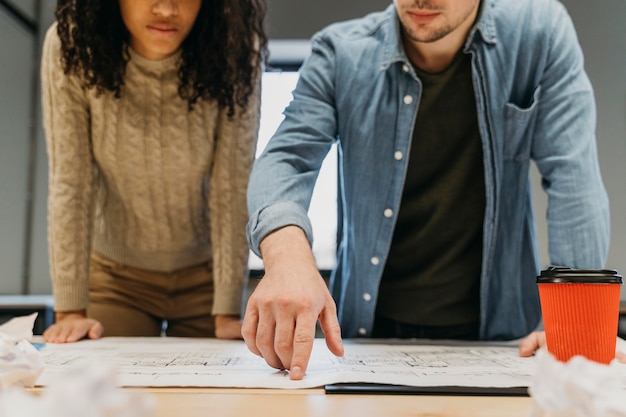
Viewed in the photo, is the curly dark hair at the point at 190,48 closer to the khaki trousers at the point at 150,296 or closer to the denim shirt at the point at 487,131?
the denim shirt at the point at 487,131

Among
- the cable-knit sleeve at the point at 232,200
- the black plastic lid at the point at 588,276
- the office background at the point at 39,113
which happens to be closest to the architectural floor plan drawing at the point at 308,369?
the black plastic lid at the point at 588,276

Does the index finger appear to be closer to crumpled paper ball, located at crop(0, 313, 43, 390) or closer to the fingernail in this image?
the fingernail

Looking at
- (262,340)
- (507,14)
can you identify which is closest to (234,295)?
(262,340)

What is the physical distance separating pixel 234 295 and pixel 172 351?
385mm

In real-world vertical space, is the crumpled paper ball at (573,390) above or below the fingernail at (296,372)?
above

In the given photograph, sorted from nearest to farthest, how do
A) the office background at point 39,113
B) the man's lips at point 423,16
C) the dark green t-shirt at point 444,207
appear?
1. the man's lips at point 423,16
2. the dark green t-shirt at point 444,207
3. the office background at point 39,113

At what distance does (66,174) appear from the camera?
130 cm

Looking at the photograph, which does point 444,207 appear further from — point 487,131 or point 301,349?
point 301,349

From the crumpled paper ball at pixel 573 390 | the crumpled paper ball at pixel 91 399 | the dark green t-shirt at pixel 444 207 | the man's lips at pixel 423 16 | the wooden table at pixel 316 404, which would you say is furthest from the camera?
the dark green t-shirt at pixel 444 207

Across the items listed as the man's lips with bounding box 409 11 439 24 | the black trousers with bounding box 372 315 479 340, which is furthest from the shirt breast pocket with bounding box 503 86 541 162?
the black trousers with bounding box 372 315 479 340

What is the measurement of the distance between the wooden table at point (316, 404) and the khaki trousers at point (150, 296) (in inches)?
32.2

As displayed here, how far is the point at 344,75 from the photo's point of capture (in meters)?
1.26

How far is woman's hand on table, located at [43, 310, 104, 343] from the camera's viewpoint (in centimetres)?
115

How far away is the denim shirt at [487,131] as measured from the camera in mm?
1155
